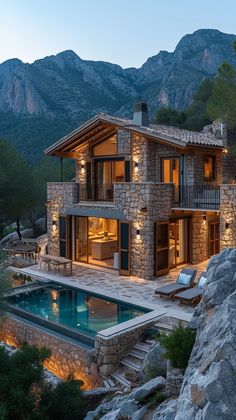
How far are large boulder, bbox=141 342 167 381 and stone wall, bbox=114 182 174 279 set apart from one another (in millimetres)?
7805

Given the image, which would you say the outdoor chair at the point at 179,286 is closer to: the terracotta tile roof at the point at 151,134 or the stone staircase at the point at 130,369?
the stone staircase at the point at 130,369

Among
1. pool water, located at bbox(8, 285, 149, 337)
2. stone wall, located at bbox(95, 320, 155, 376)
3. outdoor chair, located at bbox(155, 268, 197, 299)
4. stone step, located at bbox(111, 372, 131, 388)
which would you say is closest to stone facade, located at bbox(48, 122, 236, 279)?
outdoor chair, located at bbox(155, 268, 197, 299)

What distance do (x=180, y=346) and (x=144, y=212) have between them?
996 cm

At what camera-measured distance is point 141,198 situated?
55.9ft

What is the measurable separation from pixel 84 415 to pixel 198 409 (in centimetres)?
451

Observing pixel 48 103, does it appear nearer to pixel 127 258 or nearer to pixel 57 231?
pixel 57 231

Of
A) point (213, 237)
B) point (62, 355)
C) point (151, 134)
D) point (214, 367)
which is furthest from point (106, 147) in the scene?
point (214, 367)

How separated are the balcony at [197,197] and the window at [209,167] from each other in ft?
6.14

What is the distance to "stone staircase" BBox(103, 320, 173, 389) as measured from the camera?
378 inches

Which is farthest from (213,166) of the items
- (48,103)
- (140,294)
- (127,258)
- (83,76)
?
(83,76)

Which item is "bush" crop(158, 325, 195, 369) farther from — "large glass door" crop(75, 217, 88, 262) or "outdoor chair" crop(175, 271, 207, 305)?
"large glass door" crop(75, 217, 88, 262)

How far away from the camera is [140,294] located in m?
14.6

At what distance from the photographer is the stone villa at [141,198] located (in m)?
17.0

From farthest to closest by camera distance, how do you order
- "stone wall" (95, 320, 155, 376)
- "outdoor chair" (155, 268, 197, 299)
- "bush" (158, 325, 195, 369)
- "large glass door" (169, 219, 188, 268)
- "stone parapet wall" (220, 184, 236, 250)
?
"large glass door" (169, 219, 188, 268) → "stone parapet wall" (220, 184, 236, 250) → "outdoor chair" (155, 268, 197, 299) → "stone wall" (95, 320, 155, 376) → "bush" (158, 325, 195, 369)
